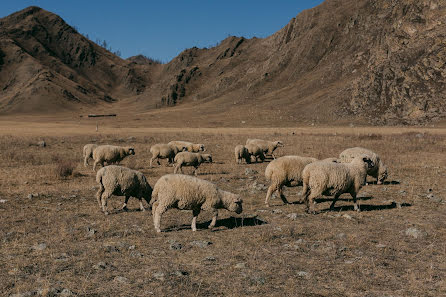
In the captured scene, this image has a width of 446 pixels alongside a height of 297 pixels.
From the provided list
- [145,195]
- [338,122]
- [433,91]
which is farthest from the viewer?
[338,122]

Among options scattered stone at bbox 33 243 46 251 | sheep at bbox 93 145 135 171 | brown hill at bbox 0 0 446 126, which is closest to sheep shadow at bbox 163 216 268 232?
scattered stone at bbox 33 243 46 251

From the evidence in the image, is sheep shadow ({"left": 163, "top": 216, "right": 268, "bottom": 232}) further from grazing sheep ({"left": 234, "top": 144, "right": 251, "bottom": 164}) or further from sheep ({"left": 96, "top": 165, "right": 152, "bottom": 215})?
grazing sheep ({"left": 234, "top": 144, "right": 251, "bottom": 164})

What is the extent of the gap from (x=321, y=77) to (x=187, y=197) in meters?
103

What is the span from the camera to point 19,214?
38.4ft

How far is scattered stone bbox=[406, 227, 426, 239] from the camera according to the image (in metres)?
9.59

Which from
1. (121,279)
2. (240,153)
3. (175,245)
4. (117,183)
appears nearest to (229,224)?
(175,245)

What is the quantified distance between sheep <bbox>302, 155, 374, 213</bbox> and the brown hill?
213 ft

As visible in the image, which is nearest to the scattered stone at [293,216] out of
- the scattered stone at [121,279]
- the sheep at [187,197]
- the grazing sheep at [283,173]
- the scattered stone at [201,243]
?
the sheep at [187,197]

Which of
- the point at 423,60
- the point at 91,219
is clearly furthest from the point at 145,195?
the point at 423,60

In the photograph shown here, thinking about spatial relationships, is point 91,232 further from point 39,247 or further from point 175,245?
point 175,245

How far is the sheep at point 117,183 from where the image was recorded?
12219 mm

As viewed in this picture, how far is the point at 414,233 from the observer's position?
9.67m

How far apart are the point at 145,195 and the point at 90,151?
11.8 m

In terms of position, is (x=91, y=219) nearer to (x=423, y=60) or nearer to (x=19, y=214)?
(x=19, y=214)
